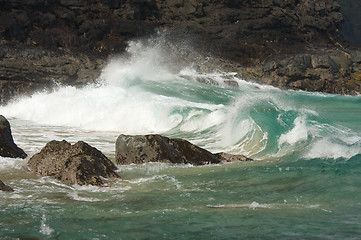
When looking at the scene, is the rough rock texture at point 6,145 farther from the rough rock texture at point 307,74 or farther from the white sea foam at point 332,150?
the rough rock texture at point 307,74

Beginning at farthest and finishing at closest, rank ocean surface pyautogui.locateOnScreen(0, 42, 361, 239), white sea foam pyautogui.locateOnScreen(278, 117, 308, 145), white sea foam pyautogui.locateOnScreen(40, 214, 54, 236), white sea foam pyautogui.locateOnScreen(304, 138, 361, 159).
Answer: white sea foam pyautogui.locateOnScreen(278, 117, 308, 145) → white sea foam pyautogui.locateOnScreen(304, 138, 361, 159) → ocean surface pyautogui.locateOnScreen(0, 42, 361, 239) → white sea foam pyautogui.locateOnScreen(40, 214, 54, 236)

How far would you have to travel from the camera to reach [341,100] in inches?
1034

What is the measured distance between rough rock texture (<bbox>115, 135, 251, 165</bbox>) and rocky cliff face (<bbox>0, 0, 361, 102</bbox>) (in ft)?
47.6

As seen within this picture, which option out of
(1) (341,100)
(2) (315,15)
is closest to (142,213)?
(1) (341,100)

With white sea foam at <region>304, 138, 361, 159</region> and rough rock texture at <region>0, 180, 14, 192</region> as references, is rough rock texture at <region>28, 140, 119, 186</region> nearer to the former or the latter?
rough rock texture at <region>0, 180, 14, 192</region>

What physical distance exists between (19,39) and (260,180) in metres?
22.2

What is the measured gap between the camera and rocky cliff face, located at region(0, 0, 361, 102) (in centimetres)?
2459

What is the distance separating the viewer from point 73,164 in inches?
294

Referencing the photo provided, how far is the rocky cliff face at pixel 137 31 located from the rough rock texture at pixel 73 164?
14.8m

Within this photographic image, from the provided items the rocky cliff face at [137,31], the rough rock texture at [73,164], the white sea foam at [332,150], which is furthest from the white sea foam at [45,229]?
the rocky cliff face at [137,31]

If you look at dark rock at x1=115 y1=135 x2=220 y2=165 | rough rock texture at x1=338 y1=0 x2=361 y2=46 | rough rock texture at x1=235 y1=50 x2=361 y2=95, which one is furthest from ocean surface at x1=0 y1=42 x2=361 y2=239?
rough rock texture at x1=338 y1=0 x2=361 y2=46

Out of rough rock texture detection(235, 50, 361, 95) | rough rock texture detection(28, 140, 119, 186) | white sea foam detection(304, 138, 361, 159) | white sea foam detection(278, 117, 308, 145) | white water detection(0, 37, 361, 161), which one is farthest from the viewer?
rough rock texture detection(235, 50, 361, 95)

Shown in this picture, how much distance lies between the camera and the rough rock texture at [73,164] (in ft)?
23.7

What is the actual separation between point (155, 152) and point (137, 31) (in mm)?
23147
